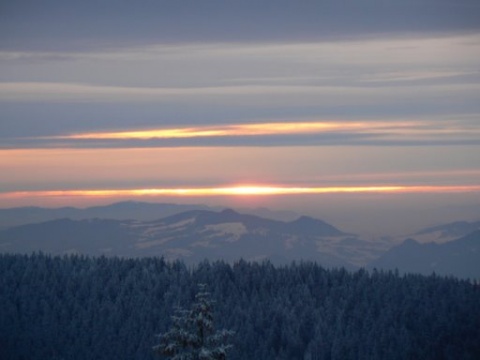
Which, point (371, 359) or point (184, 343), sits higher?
point (184, 343)

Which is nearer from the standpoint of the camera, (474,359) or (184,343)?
(184,343)

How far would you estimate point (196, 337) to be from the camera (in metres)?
66.2

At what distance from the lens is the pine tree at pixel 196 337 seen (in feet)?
215

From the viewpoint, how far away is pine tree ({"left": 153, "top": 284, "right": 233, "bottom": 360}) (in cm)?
6550

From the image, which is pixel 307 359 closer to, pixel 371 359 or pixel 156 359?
pixel 371 359

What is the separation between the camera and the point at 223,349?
216 ft

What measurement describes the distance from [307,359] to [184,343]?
136 m

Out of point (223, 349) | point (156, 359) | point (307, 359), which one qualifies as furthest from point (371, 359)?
point (223, 349)

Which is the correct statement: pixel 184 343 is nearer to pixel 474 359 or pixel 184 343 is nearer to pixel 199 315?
pixel 199 315

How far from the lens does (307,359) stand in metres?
200

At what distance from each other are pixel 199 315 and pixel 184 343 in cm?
180

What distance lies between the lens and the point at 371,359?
199m

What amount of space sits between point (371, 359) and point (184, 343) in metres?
137

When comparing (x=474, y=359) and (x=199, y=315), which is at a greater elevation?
(x=199, y=315)
